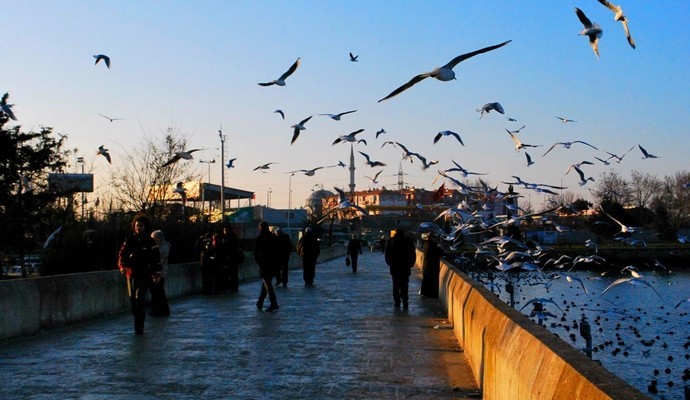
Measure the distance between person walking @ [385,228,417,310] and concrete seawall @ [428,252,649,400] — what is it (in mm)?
7224

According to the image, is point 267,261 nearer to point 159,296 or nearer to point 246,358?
point 159,296

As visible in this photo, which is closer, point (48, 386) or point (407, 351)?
point (48, 386)

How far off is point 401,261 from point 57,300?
7116 millimetres

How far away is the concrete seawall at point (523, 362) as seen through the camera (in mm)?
5535

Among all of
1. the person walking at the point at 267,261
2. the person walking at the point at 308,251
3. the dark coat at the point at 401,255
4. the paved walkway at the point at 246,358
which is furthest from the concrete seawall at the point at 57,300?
the person walking at the point at 308,251

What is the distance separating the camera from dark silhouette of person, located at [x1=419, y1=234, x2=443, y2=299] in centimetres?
2359

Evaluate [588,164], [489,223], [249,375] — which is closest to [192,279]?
[489,223]

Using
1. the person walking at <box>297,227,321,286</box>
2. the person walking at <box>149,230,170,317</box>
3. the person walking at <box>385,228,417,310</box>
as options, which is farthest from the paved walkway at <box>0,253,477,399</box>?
the person walking at <box>297,227,321,286</box>

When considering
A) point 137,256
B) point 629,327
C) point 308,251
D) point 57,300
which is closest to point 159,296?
point 57,300

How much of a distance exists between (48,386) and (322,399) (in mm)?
2959

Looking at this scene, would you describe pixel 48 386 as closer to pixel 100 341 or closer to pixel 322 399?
pixel 322 399

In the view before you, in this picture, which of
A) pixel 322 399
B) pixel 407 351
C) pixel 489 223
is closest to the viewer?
pixel 322 399

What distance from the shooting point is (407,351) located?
538 inches

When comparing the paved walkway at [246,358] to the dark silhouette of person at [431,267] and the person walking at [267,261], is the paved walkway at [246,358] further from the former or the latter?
the dark silhouette of person at [431,267]
